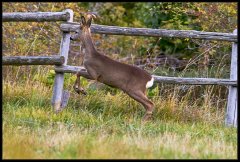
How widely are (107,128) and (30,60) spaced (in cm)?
182

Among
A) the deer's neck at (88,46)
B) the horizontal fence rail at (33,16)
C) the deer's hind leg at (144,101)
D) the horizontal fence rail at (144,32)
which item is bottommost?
the deer's hind leg at (144,101)

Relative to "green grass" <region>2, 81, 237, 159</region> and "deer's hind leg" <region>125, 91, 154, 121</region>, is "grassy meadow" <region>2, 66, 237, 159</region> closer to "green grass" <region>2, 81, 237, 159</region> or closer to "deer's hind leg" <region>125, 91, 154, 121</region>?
"green grass" <region>2, 81, 237, 159</region>

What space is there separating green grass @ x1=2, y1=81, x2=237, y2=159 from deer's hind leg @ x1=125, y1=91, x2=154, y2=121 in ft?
0.63

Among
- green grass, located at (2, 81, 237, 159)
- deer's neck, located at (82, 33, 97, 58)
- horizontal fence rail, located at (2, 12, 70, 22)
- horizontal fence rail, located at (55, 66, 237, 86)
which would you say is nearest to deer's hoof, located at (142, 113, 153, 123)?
green grass, located at (2, 81, 237, 159)

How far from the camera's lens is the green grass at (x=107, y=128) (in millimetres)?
7031

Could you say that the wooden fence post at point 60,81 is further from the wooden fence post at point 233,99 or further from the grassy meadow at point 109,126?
the wooden fence post at point 233,99

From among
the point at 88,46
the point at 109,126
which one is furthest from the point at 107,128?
the point at 88,46

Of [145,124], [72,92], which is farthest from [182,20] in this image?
[145,124]

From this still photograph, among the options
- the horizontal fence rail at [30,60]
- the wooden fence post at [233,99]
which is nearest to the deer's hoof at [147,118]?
the wooden fence post at [233,99]

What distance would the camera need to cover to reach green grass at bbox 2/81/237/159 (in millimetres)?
7031

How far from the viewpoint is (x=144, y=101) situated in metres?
9.23

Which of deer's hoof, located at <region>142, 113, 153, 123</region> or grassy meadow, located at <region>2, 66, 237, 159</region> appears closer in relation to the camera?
grassy meadow, located at <region>2, 66, 237, 159</region>

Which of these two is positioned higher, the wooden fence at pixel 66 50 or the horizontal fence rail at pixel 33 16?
the horizontal fence rail at pixel 33 16

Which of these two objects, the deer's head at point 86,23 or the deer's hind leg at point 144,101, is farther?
the deer's head at point 86,23
